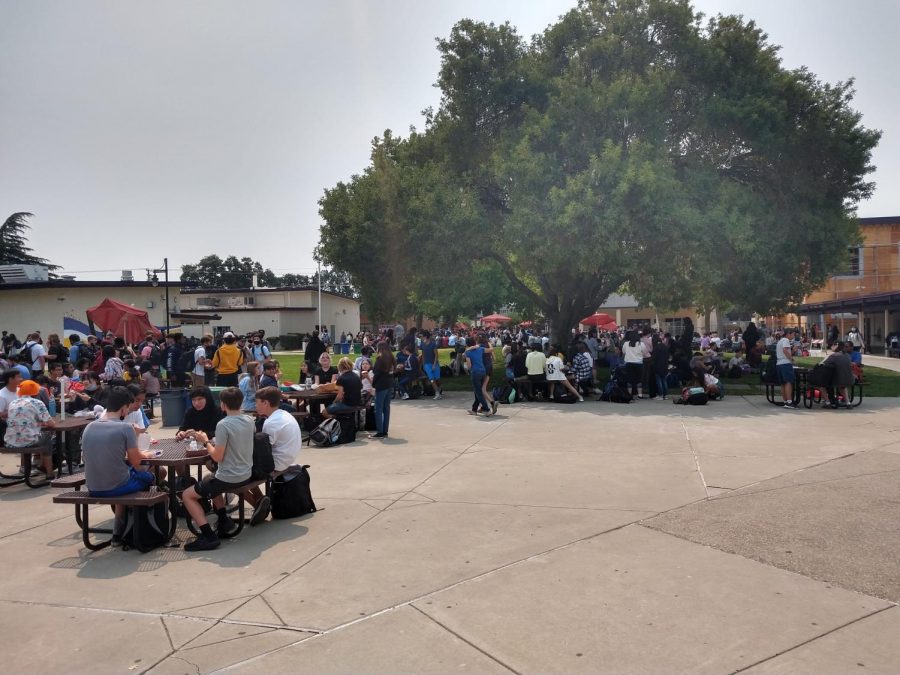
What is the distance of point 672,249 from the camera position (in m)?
18.1

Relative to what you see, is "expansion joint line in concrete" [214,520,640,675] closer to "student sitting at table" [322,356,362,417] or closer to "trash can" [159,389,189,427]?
"student sitting at table" [322,356,362,417]

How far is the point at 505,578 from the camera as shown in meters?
4.93

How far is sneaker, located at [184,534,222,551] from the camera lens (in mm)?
5793

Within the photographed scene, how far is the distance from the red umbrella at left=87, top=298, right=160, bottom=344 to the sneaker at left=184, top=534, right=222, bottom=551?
63.2ft

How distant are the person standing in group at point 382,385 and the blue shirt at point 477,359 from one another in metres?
2.94

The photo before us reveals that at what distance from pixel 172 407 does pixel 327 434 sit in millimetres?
4120

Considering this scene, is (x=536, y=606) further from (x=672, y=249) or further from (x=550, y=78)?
(x=550, y=78)

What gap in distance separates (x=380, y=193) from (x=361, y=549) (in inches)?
648

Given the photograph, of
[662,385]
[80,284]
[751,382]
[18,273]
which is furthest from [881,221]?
[18,273]

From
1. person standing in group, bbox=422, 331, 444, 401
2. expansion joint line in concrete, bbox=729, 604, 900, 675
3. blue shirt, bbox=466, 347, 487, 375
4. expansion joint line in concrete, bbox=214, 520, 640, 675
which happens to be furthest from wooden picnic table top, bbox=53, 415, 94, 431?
person standing in group, bbox=422, 331, 444, 401

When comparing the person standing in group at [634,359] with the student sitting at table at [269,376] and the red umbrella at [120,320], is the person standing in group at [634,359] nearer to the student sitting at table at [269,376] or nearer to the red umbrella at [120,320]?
the student sitting at table at [269,376]

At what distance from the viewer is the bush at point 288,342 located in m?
47.8

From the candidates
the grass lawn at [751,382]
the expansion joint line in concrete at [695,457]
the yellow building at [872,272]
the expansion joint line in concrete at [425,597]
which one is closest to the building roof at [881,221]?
the yellow building at [872,272]

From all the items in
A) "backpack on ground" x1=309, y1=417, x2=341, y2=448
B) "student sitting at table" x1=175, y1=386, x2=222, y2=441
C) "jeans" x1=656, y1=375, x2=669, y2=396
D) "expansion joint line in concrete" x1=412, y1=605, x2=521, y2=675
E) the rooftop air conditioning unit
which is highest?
the rooftop air conditioning unit
